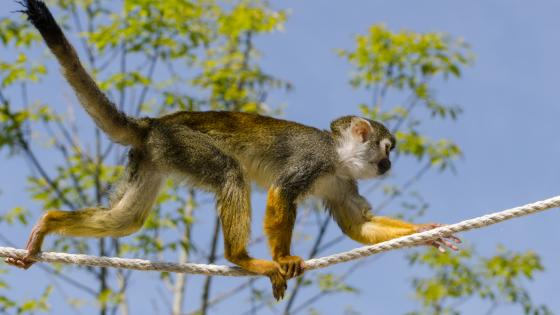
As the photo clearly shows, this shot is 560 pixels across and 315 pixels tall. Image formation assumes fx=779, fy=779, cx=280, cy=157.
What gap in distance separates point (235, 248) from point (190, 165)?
0.91 meters

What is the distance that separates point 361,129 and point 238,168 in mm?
1574

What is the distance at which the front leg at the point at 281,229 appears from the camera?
20.4ft

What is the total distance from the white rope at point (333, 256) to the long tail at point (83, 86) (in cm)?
128

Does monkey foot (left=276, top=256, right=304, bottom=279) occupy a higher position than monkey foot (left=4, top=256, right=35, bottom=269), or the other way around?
monkey foot (left=4, top=256, right=35, bottom=269)

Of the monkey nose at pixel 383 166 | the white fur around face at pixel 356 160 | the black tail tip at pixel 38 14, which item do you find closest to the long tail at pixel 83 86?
the black tail tip at pixel 38 14

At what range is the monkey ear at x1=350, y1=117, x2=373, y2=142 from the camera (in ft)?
25.1

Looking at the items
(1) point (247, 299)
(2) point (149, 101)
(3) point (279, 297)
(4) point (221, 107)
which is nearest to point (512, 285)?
(1) point (247, 299)

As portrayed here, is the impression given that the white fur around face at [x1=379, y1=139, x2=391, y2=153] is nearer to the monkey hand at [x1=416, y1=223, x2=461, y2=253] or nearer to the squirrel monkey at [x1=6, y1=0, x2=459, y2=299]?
the squirrel monkey at [x1=6, y1=0, x2=459, y2=299]

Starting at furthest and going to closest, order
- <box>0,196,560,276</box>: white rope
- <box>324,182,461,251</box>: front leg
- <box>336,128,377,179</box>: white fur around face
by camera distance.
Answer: <box>336,128,377,179</box>: white fur around face
<box>324,182,461,251</box>: front leg
<box>0,196,560,276</box>: white rope

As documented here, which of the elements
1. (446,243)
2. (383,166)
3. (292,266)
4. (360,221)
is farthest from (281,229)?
(383,166)

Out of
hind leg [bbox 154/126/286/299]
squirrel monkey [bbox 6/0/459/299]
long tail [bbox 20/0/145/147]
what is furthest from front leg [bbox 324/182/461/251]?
long tail [bbox 20/0/145/147]

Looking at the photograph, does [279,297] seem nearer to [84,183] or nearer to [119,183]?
[119,183]

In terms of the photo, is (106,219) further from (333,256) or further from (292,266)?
(333,256)

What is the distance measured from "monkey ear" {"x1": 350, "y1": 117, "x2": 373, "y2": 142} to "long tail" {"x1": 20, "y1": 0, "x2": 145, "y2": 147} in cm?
209
